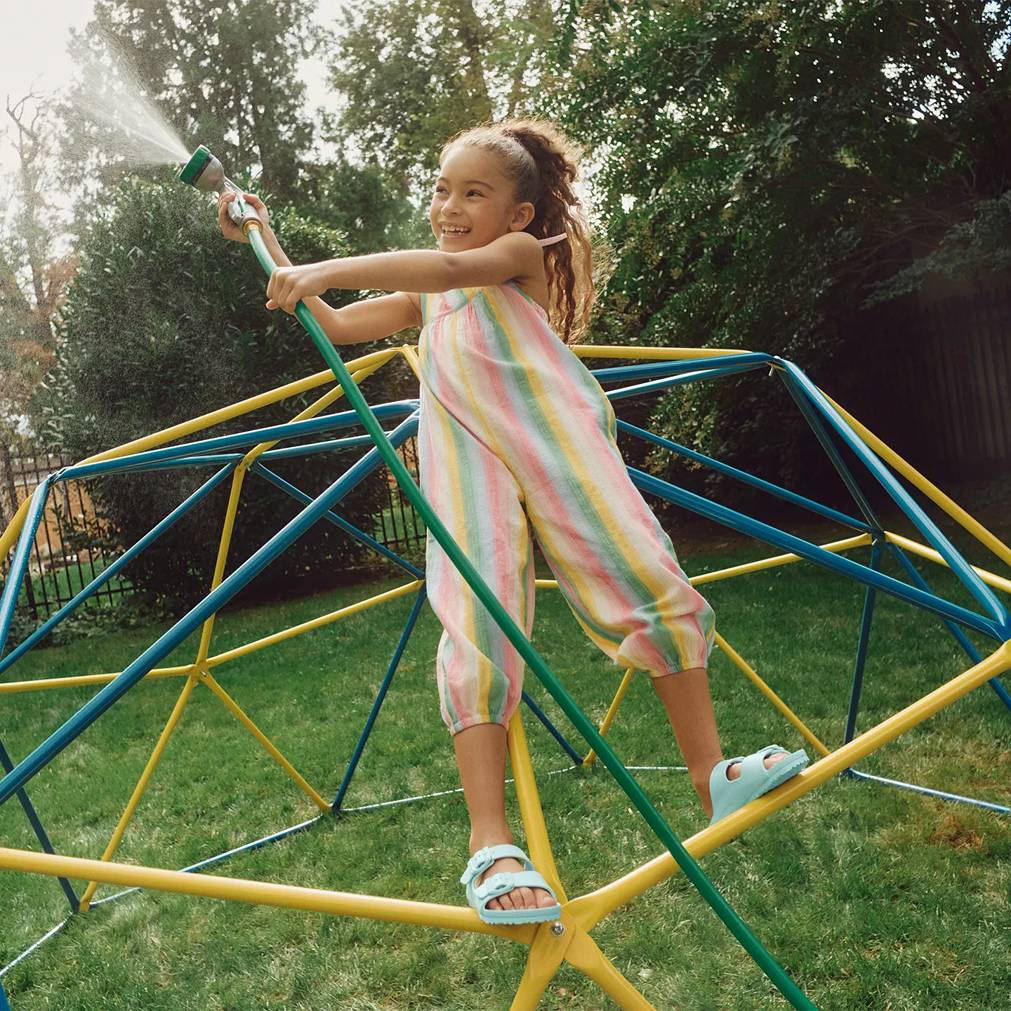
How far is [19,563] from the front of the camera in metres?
2.19

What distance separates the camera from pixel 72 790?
4496 mm

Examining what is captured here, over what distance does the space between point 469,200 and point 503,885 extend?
1.31 m

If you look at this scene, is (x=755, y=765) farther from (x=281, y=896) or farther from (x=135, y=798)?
(x=135, y=798)

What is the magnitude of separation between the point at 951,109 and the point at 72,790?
6.22m

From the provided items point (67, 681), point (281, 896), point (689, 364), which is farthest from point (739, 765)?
point (67, 681)

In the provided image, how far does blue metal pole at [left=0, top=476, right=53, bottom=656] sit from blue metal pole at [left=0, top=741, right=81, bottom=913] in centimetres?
75

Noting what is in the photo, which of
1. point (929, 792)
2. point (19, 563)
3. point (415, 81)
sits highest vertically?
point (415, 81)

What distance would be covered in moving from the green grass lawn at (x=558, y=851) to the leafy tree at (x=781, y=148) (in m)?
2.27

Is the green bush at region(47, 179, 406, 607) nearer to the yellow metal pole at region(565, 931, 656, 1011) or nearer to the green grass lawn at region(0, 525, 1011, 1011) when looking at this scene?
the green grass lawn at region(0, 525, 1011, 1011)

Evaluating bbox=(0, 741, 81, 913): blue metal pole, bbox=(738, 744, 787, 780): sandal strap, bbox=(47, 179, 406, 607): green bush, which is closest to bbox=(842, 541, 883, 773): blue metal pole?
bbox=(738, 744, 787, 780): sandal strap

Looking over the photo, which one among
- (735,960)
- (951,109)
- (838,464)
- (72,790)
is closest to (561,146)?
(838,464)

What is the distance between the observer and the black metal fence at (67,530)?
28.7 feet

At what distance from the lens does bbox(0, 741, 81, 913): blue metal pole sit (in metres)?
2.86

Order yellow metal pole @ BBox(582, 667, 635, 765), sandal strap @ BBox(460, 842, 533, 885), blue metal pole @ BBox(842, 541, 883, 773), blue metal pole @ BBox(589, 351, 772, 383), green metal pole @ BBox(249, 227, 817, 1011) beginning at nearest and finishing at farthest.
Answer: green metal pole @ BBox(249, 227, 817, 1011) → sandal strap @ BBox(460, 842, 533, 885) → blue metal pole @ BBox(589, 351, 772, 383) → blue metal pole @ BBox(842, 541, 883, 773) → yellow metal pole @ BBox(582, 667, 635, 765)
